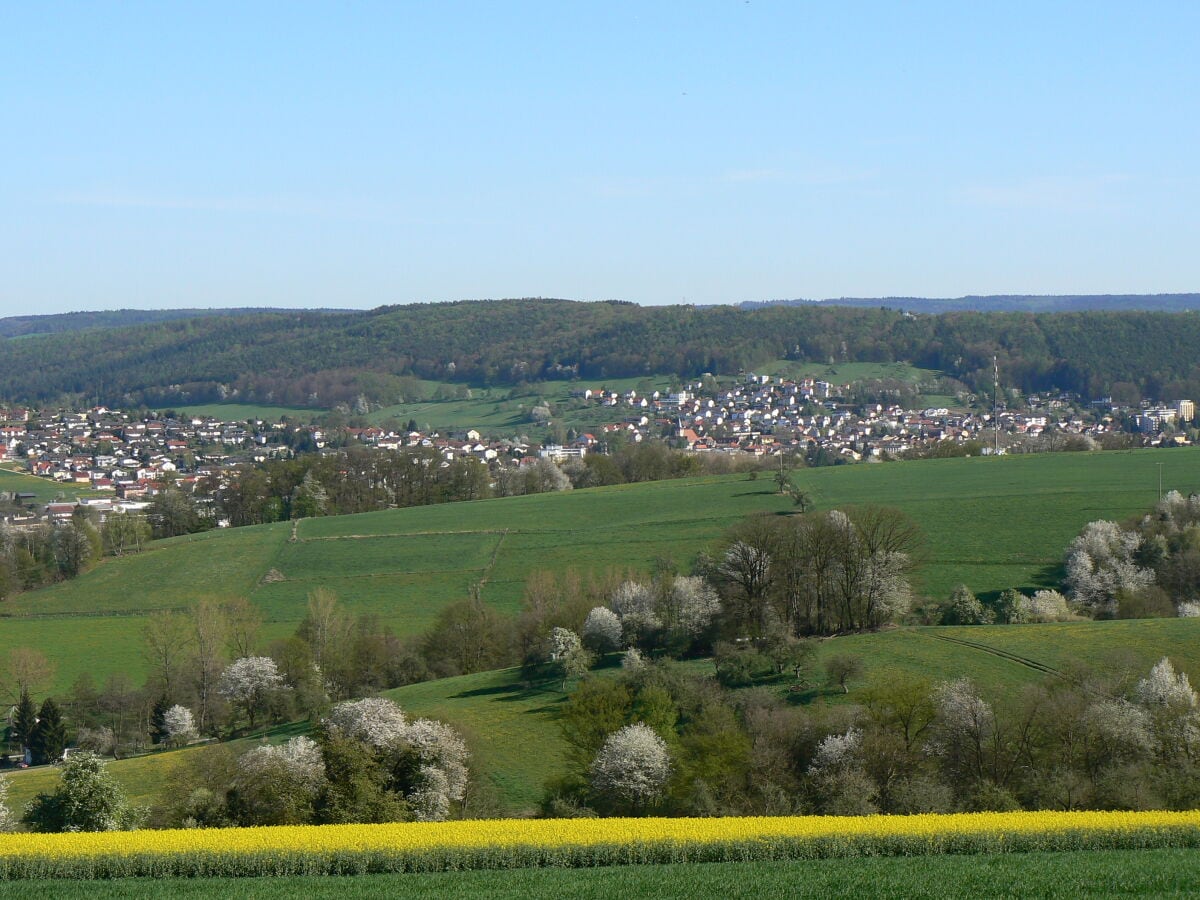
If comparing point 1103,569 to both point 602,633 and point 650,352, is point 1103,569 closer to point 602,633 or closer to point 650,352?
point 602,633

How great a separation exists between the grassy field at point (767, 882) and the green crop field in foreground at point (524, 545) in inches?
1189

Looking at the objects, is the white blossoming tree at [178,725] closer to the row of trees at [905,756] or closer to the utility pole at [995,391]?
the row of trees at [905,756]

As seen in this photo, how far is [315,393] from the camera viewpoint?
16712cm

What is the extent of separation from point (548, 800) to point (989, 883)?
12.6 m

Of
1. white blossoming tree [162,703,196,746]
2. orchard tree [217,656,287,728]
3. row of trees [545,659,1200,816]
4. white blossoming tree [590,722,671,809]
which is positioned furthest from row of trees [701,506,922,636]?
white blossoming tree [162,703,196,746]

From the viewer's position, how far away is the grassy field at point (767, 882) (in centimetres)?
1745

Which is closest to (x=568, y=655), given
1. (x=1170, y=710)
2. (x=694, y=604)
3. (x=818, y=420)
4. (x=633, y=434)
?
(x=694, y=604)

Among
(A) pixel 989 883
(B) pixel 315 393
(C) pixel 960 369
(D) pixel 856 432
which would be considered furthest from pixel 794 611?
(B) pixel 315 393

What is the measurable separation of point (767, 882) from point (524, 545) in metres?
Result: 44.5

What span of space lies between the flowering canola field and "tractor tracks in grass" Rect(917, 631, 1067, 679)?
469 inches

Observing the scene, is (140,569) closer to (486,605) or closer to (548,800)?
(486,605)

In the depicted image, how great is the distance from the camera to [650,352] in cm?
16975

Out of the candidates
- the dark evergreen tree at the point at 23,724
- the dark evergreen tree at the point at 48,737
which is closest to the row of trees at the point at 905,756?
the dark evergreen tree at the point at 48,737

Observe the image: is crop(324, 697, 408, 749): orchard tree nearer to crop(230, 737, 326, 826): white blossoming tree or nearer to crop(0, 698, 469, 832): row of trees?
crop(0, 698, 469, 832): row of trees
